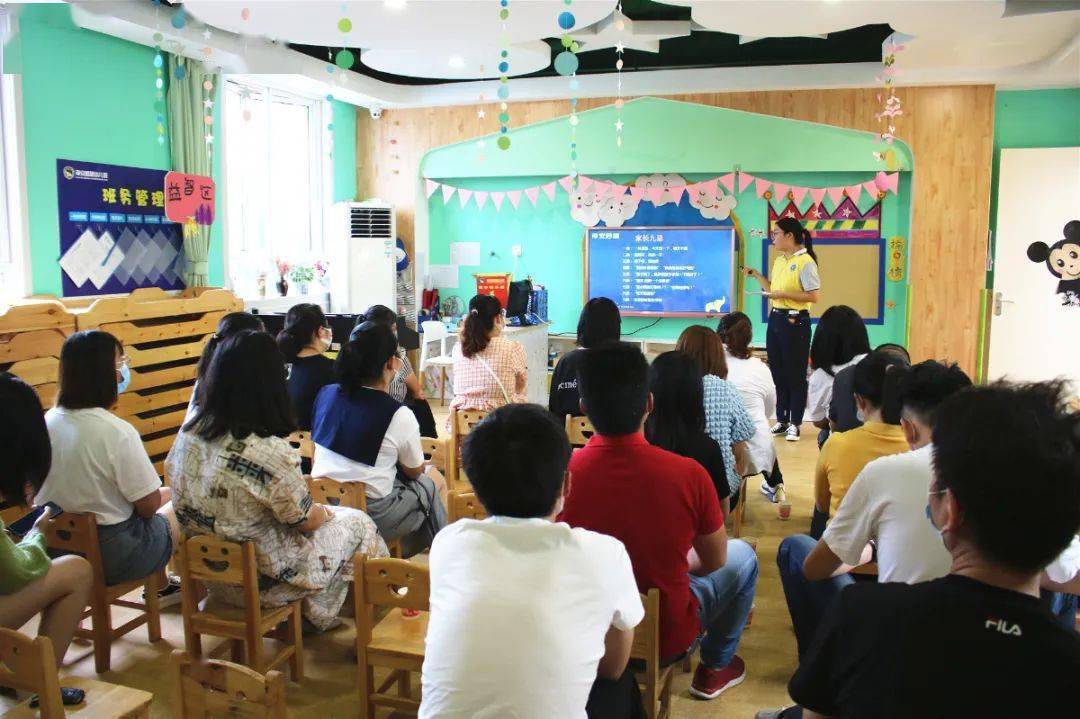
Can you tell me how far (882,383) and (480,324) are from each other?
7.53 ft

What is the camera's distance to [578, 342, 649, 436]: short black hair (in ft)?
6.74

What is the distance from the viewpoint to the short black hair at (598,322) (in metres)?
4.15

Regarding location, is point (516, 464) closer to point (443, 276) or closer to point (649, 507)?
point (649, 507)

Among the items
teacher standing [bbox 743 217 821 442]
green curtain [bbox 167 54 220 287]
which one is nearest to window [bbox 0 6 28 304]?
green curtain [bbox 167 54 220 287]

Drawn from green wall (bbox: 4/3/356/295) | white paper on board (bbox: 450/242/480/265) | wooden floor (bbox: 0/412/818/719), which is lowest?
wooden floor (bbox: 0/412/818/719)

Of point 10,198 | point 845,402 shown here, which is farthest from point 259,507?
point 10,198

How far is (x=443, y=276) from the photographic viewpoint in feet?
27.2

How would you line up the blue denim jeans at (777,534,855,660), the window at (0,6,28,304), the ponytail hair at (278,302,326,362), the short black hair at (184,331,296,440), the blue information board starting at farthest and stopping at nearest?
the blue information board < the window at (0,6,28,304) < the ponytail hair at (278,302,326,362) < the short black hair at (184,331,296,440) < the blue denim jeans at (777,534,855,660)

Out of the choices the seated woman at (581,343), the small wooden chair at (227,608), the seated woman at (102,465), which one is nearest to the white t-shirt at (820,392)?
the seated woman at (581,343)

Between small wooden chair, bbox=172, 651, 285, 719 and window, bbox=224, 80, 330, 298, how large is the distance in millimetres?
5143

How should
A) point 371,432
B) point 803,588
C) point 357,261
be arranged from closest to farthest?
point 803,588 → point 371,432 → point 357,261

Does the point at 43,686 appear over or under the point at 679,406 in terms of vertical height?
under

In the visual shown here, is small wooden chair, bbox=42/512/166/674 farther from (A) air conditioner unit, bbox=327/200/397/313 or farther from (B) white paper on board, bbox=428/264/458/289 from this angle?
(B) white paper on board, bbox=428/264/458/289

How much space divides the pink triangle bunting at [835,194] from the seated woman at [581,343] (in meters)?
3.69
